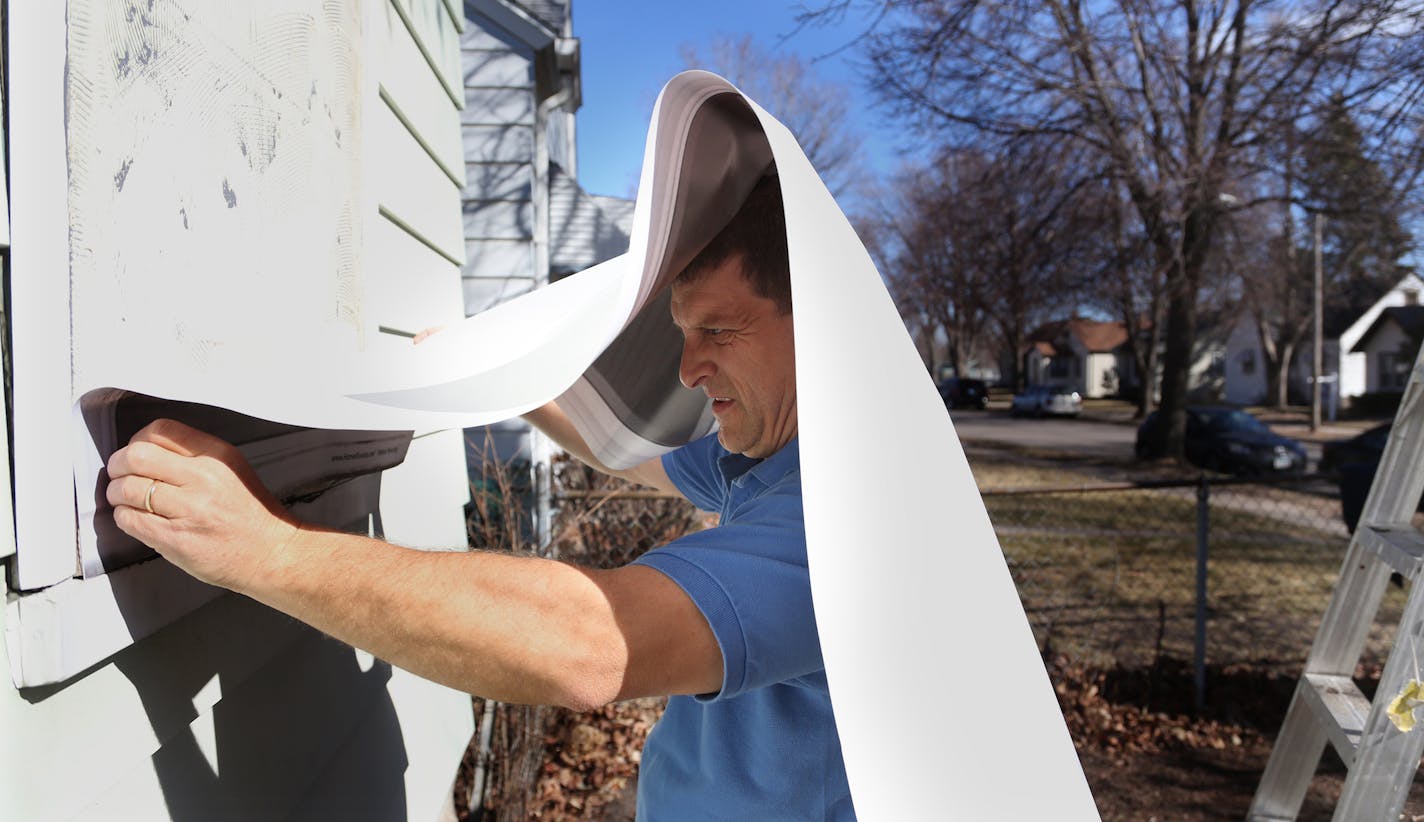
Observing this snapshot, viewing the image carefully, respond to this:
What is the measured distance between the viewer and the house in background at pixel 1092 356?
197 ft

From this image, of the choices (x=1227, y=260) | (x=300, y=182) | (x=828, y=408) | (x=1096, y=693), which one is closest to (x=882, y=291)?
(x=828, y=408)

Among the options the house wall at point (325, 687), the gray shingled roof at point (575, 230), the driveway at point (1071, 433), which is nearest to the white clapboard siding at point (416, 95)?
the house wall at point (325, 687)

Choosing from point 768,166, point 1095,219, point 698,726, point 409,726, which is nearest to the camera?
point 768,166

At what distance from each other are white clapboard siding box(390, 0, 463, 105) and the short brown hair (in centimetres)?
132

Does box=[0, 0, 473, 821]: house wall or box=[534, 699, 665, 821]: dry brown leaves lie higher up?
box=[0, 0, 473, 821]: house wall

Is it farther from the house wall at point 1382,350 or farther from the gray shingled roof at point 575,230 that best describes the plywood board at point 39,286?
the house wall at point 1382,350

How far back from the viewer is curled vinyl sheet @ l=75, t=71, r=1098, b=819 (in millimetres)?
936

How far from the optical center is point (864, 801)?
92cm

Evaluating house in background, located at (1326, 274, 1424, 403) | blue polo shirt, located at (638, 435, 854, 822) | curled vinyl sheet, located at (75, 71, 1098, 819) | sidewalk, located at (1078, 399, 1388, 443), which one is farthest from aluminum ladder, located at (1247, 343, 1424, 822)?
→ house in background, located at (1326, 274, 1424, 403)

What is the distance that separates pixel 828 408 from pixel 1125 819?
4002 millimetres

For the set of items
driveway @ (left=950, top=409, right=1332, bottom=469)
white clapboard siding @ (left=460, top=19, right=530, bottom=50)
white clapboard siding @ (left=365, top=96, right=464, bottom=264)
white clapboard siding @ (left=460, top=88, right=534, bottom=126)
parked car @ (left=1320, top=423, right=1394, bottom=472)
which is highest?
white clapboard siding @ (left=460, top=19, right=530, bottom=50)

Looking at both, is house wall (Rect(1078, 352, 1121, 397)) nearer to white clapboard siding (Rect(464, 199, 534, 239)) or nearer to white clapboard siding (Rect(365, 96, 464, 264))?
white clapboard siding (Rect(464, 199, 534, 239))

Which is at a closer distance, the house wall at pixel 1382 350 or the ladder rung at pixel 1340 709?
the ladder rung at pixel 1340 709

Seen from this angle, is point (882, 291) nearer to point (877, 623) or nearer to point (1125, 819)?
point (877, 623)
